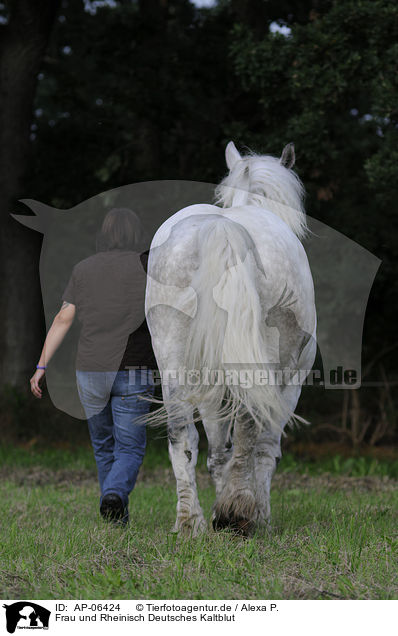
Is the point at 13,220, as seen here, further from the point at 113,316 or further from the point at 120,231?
the point at 113,316

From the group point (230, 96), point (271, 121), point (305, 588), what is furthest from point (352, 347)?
point (305, 588)

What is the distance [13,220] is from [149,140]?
7.64ft

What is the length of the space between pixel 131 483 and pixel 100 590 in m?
1.58

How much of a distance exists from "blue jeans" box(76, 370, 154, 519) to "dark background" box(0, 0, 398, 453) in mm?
5080

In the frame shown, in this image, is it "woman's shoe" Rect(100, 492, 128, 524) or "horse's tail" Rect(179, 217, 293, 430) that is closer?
"horse's tail" Rect(179, 217, 293, 430)

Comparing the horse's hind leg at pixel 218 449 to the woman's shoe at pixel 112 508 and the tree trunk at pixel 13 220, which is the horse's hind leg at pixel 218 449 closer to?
the woman's shoe at pixel 112 508

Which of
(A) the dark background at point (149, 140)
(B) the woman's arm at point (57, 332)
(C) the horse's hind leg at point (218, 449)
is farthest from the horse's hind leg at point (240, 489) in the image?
(A) the dark background at point (149, 140)

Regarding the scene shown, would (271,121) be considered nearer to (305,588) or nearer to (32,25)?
(32,25)

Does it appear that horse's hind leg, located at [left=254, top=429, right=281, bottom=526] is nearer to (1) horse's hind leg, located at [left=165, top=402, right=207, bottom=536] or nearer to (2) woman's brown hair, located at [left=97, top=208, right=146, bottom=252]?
(1) horse's hind leg, located at [left=165, top=402, right=207, bottom=536]

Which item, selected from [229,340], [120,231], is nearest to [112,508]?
[229,340]

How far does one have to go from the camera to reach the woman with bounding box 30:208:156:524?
434cm

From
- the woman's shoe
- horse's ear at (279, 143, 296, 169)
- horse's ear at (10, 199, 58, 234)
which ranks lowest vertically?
the woman's shoe

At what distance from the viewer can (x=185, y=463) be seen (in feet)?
12.4

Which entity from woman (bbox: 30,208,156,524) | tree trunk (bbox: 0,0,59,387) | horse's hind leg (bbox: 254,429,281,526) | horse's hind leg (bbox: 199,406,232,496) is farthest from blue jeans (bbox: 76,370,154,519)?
tree trunk (bbox: 0,0,59,387)
